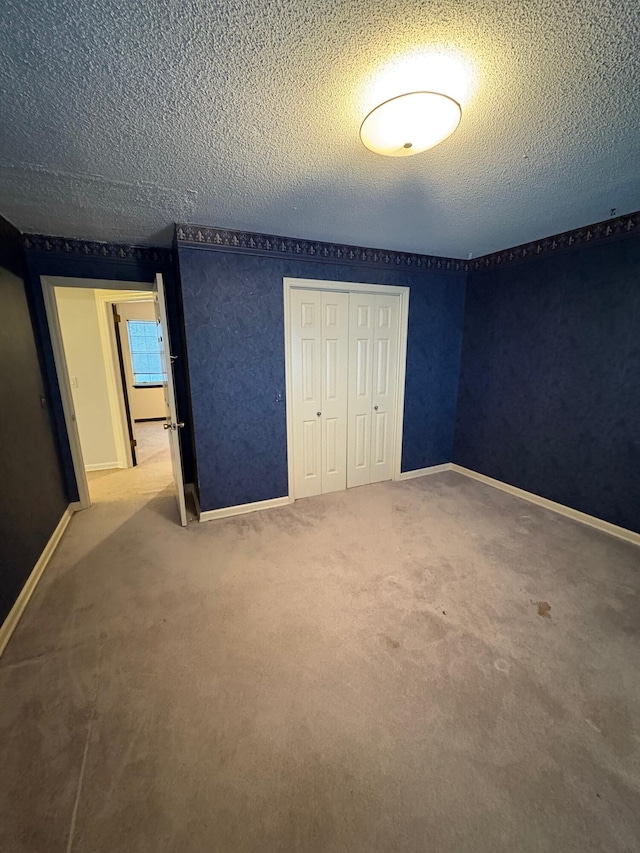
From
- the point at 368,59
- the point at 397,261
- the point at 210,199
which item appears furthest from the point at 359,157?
the point at 397,261

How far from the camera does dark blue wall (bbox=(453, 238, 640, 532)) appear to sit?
2.57 m

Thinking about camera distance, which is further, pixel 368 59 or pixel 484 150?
pixel 484 150

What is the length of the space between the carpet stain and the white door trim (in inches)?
152

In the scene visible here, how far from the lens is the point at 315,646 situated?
1.73 m

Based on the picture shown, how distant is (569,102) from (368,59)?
0.84 metres

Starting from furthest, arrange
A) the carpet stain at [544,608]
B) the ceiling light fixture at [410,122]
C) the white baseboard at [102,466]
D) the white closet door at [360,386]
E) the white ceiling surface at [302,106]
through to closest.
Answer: the white baseboard at [102,466]
the white closet door at [360,386]
the carpet stain at [544,608]
the ceiling light fixture at [410,122]
the white ceiling surface at [302,106]

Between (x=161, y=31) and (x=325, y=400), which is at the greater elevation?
(x=161, y=31)

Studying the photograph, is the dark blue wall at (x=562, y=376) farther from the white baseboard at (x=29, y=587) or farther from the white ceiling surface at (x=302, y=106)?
the white baseboard at (x=29, y=587)

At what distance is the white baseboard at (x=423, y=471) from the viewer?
394 centimetres

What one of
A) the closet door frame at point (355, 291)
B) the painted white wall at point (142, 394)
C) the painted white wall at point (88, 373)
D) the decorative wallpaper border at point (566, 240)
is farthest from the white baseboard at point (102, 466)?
the decorative wallpaper border at point (566, 240)

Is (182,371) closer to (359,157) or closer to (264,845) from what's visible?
(359,157)

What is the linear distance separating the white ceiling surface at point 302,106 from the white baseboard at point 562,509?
236 cm

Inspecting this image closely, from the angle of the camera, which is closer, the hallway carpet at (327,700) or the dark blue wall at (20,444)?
the hallway carpet at (327,700)

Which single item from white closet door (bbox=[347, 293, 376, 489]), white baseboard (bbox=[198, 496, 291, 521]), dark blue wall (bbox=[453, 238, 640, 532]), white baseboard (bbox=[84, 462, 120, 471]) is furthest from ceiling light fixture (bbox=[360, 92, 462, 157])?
white baseboard (bbox=[84, 462, 120, 471])
